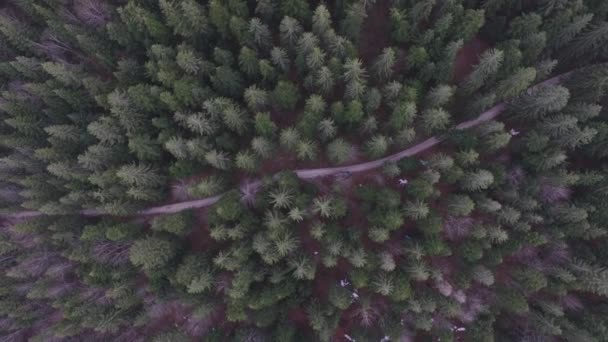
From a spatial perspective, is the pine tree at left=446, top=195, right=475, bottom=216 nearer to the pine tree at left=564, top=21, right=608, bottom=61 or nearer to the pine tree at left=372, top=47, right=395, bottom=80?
the pine tree at left=372, top=47, right=395, bottom=80

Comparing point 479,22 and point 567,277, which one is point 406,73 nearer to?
point 479,22

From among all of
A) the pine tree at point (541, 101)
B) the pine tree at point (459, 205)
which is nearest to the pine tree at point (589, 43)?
the pine tree at point (541, 101)

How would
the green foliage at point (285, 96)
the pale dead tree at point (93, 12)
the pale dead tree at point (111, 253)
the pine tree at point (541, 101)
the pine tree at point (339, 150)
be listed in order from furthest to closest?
the pale dead tree at point (93, 12)
the pale dead tree at point (111, 253)
the pine tree at point (339, 150)
the green foliage at point (285, 96)
the pine tree at point (541, 101)

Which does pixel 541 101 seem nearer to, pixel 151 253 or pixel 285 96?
pixel 285 96

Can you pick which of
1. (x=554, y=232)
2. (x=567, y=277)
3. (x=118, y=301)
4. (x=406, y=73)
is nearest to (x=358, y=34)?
(x=406, y=73)

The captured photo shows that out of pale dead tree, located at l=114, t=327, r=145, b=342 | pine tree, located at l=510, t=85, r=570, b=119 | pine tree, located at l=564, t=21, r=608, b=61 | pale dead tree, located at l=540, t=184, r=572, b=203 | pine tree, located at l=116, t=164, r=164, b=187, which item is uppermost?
pine tree, located at l=564, t=21, r=608, b=61

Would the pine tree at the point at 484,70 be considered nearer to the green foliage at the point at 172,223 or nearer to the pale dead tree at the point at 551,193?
the pale dead tree at the point at 551,193

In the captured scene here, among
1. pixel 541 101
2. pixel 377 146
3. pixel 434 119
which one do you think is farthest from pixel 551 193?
pixel 377 146

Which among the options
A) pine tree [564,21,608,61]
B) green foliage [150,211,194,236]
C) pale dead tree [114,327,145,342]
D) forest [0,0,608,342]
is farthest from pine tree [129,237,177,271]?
pine tree [564,21,608,61]
